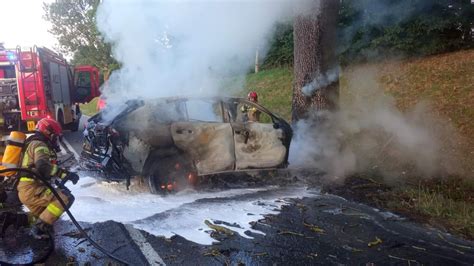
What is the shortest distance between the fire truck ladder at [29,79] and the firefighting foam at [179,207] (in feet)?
20.4

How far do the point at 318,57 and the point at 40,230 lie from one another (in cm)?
572

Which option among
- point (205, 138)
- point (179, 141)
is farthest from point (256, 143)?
point (179, 141)

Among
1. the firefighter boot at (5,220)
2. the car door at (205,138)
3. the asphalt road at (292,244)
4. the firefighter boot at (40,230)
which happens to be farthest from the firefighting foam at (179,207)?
the firefighter boot at (5,220)

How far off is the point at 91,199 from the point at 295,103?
4267 mm

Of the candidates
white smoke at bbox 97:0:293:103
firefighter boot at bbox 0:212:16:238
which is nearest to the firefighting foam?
firefighter boot at bbox 0:212:16:238

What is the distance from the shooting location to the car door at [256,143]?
22.4 ft

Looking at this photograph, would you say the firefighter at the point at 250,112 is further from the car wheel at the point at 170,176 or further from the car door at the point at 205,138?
the car wheel at the point at 170,176

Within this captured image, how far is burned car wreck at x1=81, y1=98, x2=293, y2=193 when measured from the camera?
6129 millimetres

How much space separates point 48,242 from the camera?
4582 millimetres

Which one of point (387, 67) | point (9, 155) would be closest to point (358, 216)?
point (9, 155)

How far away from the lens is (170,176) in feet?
21.3

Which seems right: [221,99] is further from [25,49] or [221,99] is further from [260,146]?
[25,49]

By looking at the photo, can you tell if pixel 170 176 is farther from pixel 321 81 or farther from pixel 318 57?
pixel 318 57

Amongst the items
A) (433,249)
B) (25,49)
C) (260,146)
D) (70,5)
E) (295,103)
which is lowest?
(433,249)
